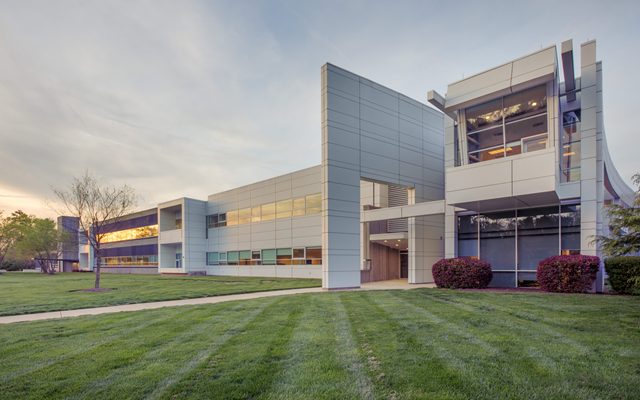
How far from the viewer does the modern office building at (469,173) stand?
15.6 meters

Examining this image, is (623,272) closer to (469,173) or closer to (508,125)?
(469,173)

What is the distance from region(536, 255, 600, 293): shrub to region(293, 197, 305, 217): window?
19.8 meters

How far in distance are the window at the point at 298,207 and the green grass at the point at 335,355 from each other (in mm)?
21285

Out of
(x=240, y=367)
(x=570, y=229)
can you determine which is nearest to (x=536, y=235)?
(x=570, y=229)

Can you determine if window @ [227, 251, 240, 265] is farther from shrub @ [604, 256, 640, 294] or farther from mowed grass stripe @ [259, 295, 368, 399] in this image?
shrub @ [604, 256, 640, 294]

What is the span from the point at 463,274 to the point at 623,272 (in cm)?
Answer: 590

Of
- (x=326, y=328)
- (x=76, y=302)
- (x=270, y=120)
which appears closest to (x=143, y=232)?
(x=270, y=120)

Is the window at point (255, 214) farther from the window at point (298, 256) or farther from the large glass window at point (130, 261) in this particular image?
the large glass window at point (130, 261)

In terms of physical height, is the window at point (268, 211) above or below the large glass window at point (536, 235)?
above

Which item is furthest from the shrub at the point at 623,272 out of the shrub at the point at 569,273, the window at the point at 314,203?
the window at the point at 314,203

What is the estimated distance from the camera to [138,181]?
4116 centimetres

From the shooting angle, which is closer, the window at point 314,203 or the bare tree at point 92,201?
the bare tree at point 92,201

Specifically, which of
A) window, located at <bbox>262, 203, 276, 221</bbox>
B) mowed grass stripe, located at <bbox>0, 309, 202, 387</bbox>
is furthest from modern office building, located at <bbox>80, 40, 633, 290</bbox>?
mowed grass stripe, located at <bbox>0, 309, 202, 387</bbox>

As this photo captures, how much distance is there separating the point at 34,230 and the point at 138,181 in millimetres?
29706
